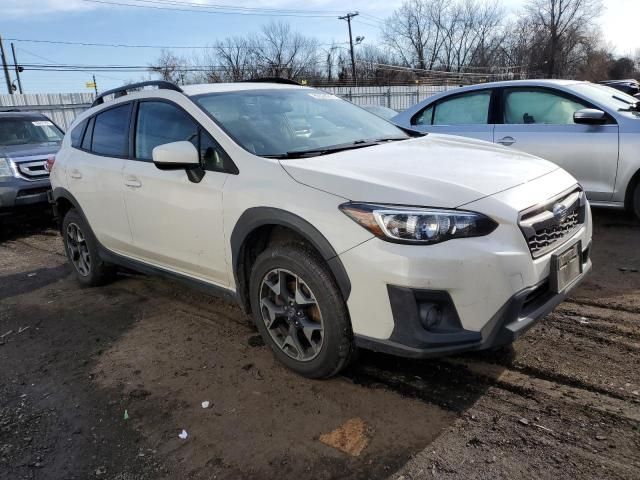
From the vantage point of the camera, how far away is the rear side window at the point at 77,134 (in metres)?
4.95

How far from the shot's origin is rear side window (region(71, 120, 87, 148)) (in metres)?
4.95

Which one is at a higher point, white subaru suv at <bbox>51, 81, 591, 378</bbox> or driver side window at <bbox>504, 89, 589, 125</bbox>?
driver side window at <bbox>504, 89, 589, 125</bbox>

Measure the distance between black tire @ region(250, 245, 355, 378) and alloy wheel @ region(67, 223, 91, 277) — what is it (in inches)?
107

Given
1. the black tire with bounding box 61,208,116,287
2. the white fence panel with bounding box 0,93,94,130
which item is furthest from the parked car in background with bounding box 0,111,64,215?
the white fence panel with bounding box 0,93,94,130

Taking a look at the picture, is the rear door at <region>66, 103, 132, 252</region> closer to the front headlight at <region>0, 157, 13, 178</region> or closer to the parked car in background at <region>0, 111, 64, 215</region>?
the parked car in background at <region>0, 111, 64, 215</region>

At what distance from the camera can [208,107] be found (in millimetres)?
3539

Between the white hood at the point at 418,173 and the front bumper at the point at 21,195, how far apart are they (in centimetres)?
619

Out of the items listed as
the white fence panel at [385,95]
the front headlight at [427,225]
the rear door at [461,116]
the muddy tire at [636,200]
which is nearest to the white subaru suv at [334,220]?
the front headlight at [427,225]

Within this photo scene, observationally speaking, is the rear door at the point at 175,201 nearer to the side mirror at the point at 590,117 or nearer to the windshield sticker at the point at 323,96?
the windshield sticker at the point at 323,96

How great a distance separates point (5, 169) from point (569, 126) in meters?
7.58

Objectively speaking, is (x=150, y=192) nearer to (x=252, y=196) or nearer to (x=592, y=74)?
(x=252, y=196)

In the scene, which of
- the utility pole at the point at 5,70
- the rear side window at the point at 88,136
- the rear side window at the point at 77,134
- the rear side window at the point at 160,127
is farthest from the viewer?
the utility pole at the point at 5,70

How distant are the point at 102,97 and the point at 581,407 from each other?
468cm

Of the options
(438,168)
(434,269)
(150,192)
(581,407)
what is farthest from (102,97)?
(581,407)
